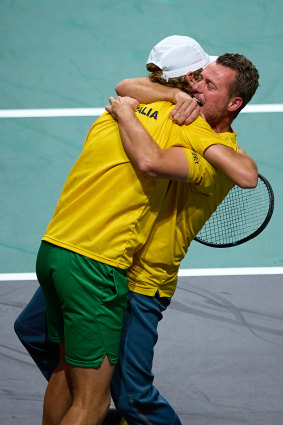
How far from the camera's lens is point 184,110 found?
3166 mm

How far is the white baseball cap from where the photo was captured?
10.6 feet

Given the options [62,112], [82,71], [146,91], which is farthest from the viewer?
[82,71]

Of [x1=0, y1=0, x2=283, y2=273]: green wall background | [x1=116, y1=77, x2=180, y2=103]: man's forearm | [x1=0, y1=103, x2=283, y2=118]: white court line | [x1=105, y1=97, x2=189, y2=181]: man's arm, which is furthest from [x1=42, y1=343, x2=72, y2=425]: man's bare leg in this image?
[x1=0, y1=103, x2=283, y2=118]: white court line

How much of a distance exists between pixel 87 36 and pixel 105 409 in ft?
17.3

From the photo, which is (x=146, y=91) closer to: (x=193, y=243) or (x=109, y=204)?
(x=109, y=204)

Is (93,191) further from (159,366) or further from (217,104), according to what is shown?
(159,366)

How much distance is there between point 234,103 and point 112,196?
0.69m

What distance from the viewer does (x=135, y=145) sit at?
3.02 m

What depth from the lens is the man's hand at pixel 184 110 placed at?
3160mm

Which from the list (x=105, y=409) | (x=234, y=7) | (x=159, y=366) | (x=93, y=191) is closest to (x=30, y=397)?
(x=159, y=366)

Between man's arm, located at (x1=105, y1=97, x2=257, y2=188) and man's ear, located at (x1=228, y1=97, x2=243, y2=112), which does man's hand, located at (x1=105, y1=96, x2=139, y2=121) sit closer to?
man's arm, located at (x1=105, y1=97, x2=257, y2=188)

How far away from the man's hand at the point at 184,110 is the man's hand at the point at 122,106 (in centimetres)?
17

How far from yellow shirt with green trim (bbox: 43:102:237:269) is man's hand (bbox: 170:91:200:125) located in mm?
30

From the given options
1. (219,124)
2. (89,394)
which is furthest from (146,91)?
(89,394)
